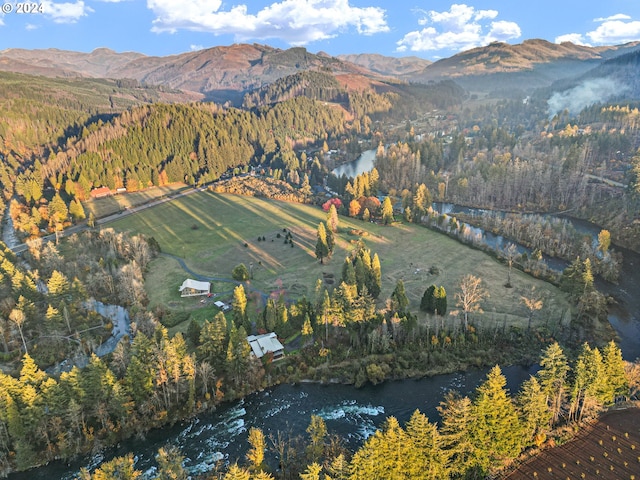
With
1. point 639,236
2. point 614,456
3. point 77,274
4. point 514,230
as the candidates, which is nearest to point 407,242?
point 514,230

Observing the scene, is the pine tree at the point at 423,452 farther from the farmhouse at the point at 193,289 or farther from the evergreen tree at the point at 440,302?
the farmhouse at the point at 193,289

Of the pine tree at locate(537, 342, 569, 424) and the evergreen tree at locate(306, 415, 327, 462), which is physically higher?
the pine tree at locate(537, 342, 569, 424)

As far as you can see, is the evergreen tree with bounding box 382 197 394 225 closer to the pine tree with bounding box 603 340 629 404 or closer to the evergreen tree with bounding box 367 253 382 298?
the evergreen tree with bounding box 367 253 382 298

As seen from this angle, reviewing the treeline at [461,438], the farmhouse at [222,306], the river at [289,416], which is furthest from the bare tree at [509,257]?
the farmhouse at [222,306]

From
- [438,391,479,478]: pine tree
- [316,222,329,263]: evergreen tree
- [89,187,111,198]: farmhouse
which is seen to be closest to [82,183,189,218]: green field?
[89,187,111,198]: farmhouse

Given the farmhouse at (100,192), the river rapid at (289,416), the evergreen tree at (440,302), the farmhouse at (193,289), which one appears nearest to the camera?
the river rapid at (289,416)

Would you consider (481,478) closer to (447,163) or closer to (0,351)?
(0,351)
